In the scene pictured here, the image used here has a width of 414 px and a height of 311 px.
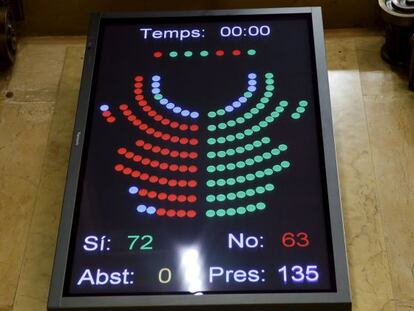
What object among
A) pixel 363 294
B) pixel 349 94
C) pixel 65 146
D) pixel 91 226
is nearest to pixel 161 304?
pixel 91 226

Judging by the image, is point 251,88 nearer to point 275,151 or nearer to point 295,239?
point 275,151

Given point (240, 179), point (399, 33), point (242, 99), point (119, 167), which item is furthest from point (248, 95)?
point (399, 33)

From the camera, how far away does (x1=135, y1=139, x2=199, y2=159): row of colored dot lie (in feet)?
5.74

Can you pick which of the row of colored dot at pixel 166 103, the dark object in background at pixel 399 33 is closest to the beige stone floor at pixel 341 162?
the dark object in background at pixel 399 33

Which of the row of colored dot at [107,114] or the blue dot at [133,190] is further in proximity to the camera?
the row of colored dot at [107,114]

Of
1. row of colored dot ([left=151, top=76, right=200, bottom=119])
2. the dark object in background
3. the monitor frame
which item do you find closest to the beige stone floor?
the dark object in background

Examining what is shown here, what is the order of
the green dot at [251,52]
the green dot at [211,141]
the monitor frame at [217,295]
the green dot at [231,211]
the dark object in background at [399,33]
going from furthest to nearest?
the dark object in background at [399,33] < the green dot at [251,52] < the green dot at [211,141] < the green dot at [231,211] < the monitor frame at [217,295]

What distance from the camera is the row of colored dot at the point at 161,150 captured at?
1751 mm

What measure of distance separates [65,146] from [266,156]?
519 millimetres

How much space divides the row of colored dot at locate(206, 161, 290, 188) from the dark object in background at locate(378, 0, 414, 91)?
1.65ft

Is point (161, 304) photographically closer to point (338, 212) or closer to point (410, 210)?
point (338, 212)

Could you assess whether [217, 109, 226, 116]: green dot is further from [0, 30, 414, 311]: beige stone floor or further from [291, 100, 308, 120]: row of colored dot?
[0, 30, 414, 311]: beige stone floor

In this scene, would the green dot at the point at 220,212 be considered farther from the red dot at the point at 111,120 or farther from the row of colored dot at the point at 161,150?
the red dot at the point at 111,120

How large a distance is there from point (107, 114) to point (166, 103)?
5.0 inches
